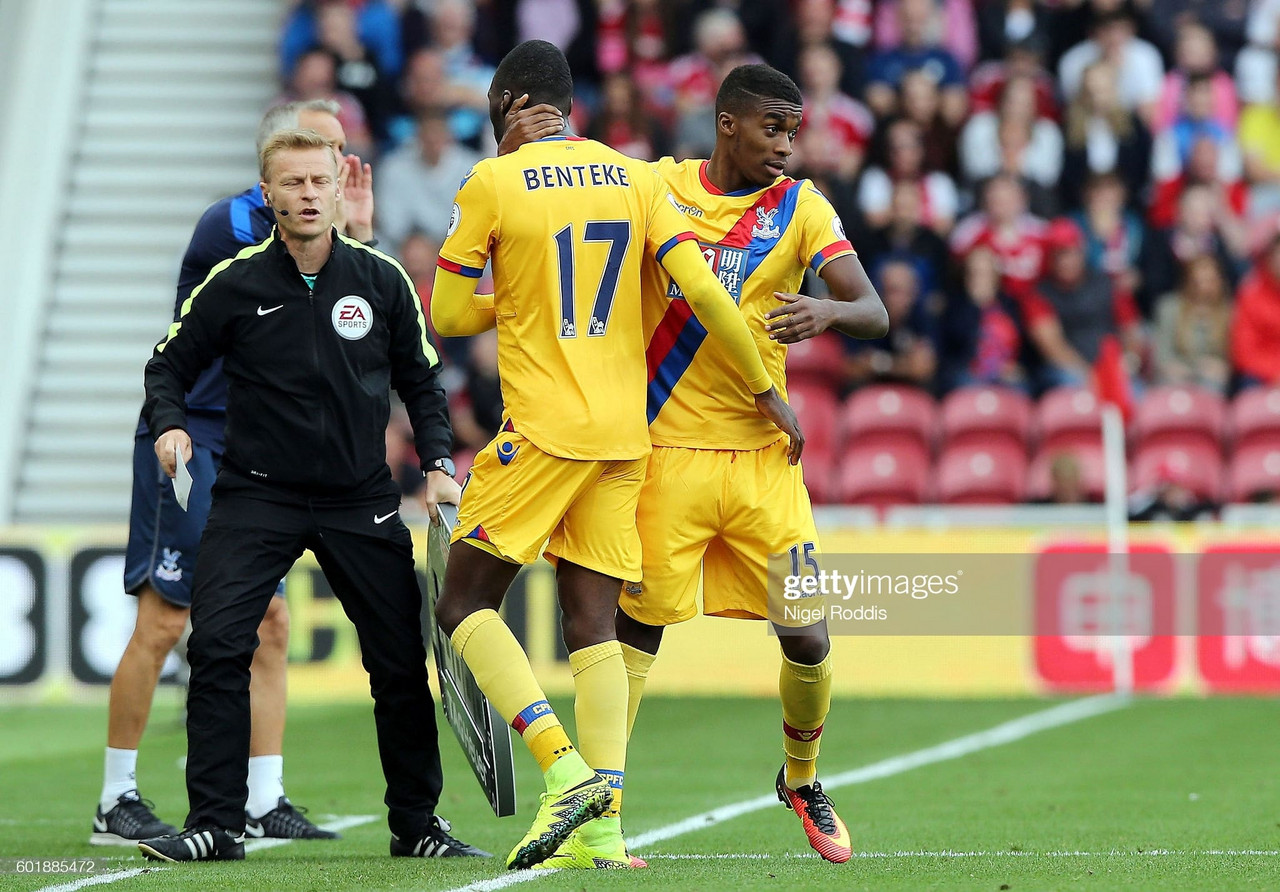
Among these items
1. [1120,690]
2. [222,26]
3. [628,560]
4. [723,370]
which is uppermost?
[222,26]

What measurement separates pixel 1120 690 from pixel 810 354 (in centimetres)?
341

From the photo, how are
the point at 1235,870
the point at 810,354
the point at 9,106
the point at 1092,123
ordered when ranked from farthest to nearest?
the point at 9,106, the point at 1092,123, the point at 810,354, the point at 1235,870

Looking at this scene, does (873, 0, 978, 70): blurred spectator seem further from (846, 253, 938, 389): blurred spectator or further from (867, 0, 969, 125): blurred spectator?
(846, 253, 938, 389): blurred spectator

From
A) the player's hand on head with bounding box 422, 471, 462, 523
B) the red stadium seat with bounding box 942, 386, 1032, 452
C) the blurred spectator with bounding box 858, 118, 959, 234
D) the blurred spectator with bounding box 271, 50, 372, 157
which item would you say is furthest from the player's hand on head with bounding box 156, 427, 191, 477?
the blurred spectator with bounding box 271, 50, 372, 157

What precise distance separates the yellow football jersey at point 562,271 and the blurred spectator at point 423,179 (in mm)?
10543

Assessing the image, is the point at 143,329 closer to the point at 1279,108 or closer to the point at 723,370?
the point at 1279,108

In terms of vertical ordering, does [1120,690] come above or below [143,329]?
below

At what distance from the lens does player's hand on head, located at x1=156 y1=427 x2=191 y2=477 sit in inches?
223

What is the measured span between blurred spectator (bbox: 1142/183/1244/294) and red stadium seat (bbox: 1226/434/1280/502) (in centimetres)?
160

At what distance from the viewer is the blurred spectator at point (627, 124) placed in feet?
51.3

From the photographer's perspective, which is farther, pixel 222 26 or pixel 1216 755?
pixel 222 26

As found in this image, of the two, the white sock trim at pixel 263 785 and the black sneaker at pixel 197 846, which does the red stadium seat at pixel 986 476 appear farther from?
the black sneaker at pixel 197 846

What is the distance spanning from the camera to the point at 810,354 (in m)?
14.7

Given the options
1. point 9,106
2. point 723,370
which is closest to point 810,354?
point 9,106
